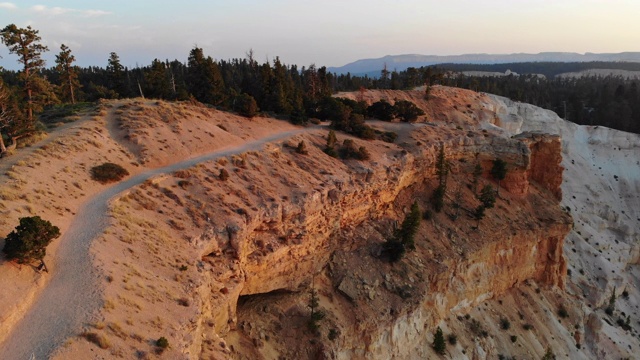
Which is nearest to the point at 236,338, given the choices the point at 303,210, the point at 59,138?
the point at 303,210

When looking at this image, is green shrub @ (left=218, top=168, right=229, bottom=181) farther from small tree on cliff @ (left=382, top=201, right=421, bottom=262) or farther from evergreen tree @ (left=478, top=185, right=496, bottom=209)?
evergreen tree @ (left=478, top=185, right=496, bottom=209)

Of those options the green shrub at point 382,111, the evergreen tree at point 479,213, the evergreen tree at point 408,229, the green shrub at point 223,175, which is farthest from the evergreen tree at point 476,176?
the green shrub at point 223,175

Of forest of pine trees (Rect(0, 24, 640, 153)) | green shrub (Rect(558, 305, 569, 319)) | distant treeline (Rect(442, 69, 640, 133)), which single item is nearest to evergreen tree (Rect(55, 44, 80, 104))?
forest of pine trees (Rect(0, 24, 640, 153))

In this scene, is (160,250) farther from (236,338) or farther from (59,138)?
(59,138)

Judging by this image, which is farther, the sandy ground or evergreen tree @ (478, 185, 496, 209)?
evergreen tree @ (478, 185, 496, 209)

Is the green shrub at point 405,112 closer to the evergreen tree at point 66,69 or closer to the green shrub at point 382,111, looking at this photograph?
the green shrub at point 382,111
